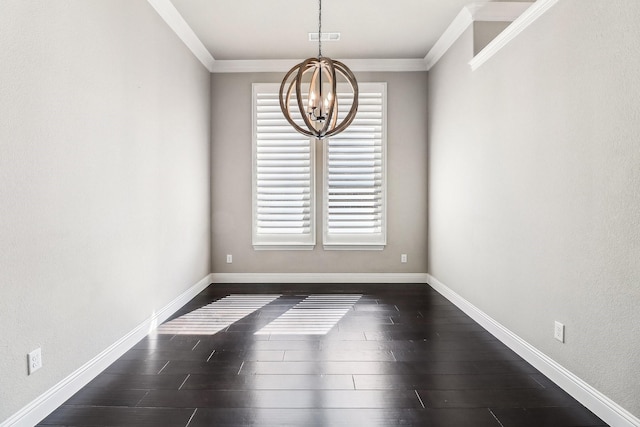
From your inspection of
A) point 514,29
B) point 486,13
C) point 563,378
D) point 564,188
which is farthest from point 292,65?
point 563,378

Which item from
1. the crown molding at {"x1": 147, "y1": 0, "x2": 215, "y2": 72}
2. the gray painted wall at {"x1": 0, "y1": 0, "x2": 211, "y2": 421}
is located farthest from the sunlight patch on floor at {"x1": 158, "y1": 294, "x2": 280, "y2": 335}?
the crown molding at {"x1": 147, "y1": 0, "x2": 215, "y2": 72}

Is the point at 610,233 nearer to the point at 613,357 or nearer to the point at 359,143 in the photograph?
the point at 613,357

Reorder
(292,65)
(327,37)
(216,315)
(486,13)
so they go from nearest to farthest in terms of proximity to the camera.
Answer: (486,13) → (216,315) → (327,37) → (292,65)

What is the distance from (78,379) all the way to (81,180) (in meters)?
1.17

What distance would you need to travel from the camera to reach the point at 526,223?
291cm

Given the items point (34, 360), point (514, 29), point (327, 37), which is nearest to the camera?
point (34, 360)

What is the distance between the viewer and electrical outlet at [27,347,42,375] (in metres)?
2.02

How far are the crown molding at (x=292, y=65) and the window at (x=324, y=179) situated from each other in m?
0.22

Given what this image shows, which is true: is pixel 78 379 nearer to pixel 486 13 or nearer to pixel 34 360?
pixel 34 360

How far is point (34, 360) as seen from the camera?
2.05m

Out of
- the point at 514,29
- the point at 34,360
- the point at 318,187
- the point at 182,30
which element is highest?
the point at 182,30

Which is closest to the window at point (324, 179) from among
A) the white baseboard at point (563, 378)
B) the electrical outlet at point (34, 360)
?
the white baseboard at point (563, 378)

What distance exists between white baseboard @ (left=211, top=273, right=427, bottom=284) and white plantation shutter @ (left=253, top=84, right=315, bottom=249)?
1.37 ft

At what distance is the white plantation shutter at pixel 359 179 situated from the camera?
17.5ft
